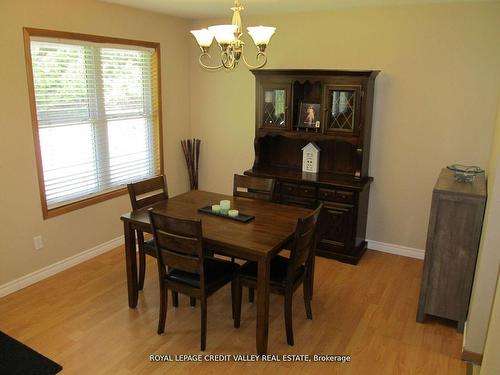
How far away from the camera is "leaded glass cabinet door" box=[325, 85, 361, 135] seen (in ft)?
12.9

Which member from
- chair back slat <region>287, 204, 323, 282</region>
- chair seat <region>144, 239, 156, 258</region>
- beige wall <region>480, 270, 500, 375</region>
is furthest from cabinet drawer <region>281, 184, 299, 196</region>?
beige wall <region>480, 270, 500, 375</region>

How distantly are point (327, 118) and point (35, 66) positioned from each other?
2.64m

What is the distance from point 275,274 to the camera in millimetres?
2893

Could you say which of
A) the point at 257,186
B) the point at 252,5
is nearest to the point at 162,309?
the point at 257,186

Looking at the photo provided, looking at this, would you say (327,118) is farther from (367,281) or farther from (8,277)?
(8,277)

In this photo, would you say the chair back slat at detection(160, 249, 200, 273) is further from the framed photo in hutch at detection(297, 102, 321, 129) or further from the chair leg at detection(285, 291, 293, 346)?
the framed photo in hutch at detection(297, 102, 321, 129)

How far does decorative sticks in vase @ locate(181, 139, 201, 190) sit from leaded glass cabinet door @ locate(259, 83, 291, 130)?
1.16 metres

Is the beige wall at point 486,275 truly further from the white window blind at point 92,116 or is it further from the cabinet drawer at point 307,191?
the white window blind at point 92,116

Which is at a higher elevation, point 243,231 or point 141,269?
point 243,231

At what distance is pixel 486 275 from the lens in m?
2.58

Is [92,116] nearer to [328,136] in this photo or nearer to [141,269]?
[141,269]

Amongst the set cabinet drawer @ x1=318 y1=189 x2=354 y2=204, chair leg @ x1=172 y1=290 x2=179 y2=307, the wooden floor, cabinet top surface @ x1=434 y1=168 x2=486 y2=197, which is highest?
cabinet top surface @ x1=434 y1=168 x2=486 y2=197

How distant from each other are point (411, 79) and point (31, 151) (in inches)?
137

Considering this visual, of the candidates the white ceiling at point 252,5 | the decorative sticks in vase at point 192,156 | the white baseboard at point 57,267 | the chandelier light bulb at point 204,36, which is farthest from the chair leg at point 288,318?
the decorative sticks in vase at point 192,156
